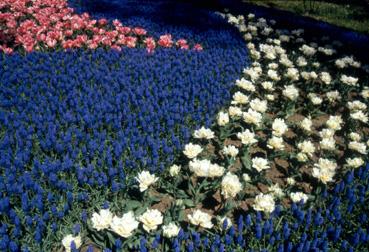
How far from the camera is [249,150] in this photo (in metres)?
5.25

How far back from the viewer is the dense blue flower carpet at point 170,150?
363 centimetres

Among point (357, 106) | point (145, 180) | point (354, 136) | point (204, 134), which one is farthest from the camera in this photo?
point (357, 106)

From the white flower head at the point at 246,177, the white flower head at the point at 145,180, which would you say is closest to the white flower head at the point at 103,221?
the white flower head at the point at 145,180

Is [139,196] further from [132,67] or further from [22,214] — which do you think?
[132,67]

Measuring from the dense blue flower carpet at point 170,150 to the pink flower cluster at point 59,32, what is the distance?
6cm

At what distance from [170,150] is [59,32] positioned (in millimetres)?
4175

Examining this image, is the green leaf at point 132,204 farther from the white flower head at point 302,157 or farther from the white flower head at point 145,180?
the white flower head at point 302,157

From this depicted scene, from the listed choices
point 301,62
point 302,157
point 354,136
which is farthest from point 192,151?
point 301,62

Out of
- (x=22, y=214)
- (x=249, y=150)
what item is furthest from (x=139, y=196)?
(x=249, y=150)

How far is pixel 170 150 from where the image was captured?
4.62 metres

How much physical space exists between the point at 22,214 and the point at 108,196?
830 millimetres

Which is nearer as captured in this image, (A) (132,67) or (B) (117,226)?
(B) (117,226)

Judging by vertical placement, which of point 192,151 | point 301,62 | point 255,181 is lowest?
point 255,181

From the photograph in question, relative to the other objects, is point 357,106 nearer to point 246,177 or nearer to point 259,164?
point 259,164
